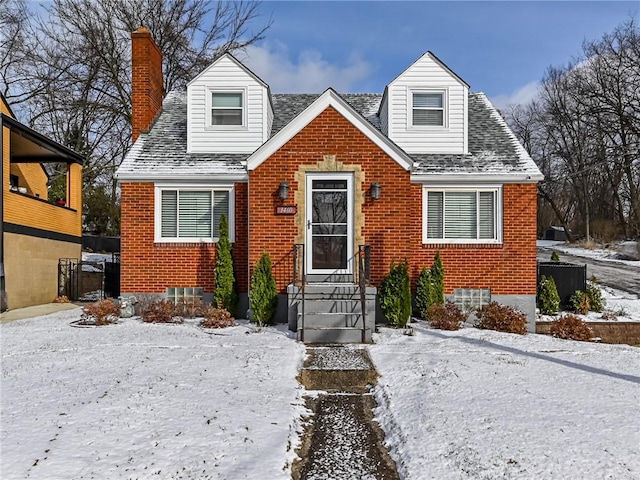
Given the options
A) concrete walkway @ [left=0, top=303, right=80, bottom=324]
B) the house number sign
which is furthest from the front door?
concrete walkway @ [left=0, top=303, right=80, bottom=324]

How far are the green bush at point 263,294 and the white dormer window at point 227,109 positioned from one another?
4017 mm

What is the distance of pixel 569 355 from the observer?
761 centimetres

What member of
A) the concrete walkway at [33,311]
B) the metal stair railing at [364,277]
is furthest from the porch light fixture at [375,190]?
the concrete walkway at [33,311]

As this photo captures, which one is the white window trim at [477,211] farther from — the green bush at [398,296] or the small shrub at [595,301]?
the small shrub at [595,301]

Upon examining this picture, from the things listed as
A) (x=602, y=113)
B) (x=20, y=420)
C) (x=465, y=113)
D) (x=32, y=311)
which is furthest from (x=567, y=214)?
(x=20, y=420)

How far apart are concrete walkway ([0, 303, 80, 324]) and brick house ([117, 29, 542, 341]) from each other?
2574mm

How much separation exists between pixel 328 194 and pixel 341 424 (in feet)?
20.5

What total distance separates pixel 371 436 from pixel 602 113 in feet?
122

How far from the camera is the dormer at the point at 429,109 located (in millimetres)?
A: 11828

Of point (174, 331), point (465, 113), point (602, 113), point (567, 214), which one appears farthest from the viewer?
→ point (567, 214)

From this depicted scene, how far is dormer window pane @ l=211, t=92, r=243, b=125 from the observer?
39.4ft

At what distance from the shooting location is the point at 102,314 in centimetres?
981

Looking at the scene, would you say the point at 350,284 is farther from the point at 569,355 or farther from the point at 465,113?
the point at 465,113

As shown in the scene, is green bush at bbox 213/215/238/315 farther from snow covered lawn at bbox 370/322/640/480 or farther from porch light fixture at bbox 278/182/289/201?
snow covered lawn at bbox 370/322/640/480
